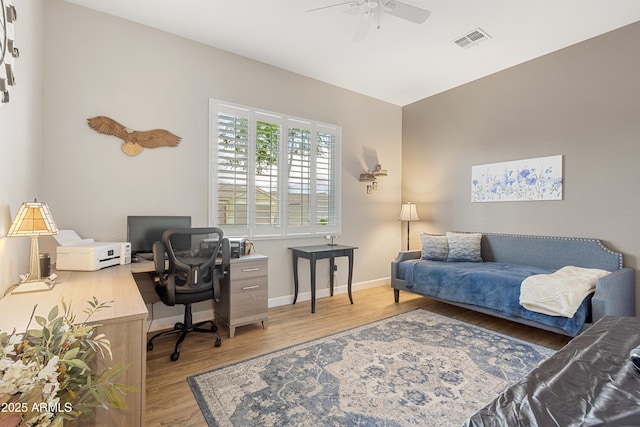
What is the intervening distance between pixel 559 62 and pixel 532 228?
191 cm

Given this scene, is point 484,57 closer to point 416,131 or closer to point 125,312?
point 416,131

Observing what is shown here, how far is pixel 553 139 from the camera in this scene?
357 centimetres

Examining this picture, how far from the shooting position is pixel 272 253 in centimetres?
384

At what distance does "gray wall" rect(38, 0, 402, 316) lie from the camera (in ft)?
8.70

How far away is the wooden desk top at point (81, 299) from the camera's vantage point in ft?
4.31

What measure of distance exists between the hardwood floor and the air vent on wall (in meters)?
3.01

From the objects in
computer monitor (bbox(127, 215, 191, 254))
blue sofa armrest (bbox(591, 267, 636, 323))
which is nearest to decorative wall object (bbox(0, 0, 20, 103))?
computer monitor (bbox(127, 215, 191, 254))

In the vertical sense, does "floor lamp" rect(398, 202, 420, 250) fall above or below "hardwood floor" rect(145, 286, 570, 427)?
above

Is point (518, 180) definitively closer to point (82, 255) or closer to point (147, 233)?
point (147, 233)

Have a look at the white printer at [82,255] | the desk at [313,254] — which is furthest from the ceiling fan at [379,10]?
the white printer at [82,255]

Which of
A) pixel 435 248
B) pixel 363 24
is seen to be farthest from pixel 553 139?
pixel 363 24

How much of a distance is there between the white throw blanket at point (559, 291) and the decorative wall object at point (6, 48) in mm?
3961

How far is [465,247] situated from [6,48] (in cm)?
445

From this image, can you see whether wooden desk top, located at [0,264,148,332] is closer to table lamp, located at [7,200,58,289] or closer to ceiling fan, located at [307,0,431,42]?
table lamp, located at [7,200,58,289]
